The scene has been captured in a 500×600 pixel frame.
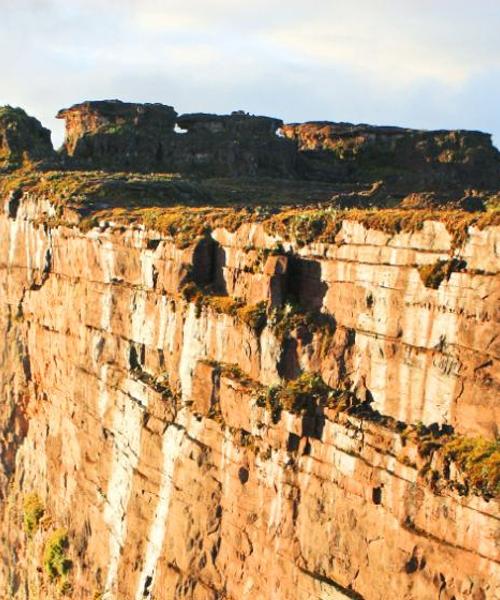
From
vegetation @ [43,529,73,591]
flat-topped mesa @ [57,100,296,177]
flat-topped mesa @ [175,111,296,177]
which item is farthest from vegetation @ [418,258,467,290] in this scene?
flat-topped mesa @ [175,111,296,177]

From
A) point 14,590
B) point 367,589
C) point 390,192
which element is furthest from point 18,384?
point 367,589

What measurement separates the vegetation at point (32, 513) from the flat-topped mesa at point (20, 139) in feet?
48.6

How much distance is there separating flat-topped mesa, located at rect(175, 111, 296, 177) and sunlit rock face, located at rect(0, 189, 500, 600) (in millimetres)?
13287

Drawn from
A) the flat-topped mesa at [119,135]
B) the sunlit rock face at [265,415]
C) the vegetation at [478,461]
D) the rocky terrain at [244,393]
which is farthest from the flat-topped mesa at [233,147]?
the vegetation at [478,461]

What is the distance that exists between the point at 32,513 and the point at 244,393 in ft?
51.6

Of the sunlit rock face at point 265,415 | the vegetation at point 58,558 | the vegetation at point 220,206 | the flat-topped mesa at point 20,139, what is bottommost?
the vegetation at point 58,558

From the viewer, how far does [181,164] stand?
135ft

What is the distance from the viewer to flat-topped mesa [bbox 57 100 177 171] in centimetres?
3972

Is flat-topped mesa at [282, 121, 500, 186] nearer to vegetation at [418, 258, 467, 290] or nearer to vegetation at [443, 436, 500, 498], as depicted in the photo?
vegetation at [418, 258, 467, 290]

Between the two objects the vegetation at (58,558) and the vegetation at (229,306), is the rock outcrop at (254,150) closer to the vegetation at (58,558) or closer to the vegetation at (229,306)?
the vegetation at (58,558)

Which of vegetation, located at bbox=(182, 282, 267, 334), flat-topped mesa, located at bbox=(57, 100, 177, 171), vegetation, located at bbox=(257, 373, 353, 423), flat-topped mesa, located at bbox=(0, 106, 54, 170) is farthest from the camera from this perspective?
flat-topped mesa, located at bbox=(57, 100, 177, 171)

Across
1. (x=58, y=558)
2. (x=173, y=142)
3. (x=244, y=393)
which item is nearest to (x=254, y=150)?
(x=173, y=142)

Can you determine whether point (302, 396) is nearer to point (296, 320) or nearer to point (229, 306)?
point (296, 320)

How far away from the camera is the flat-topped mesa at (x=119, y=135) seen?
39.7 m
